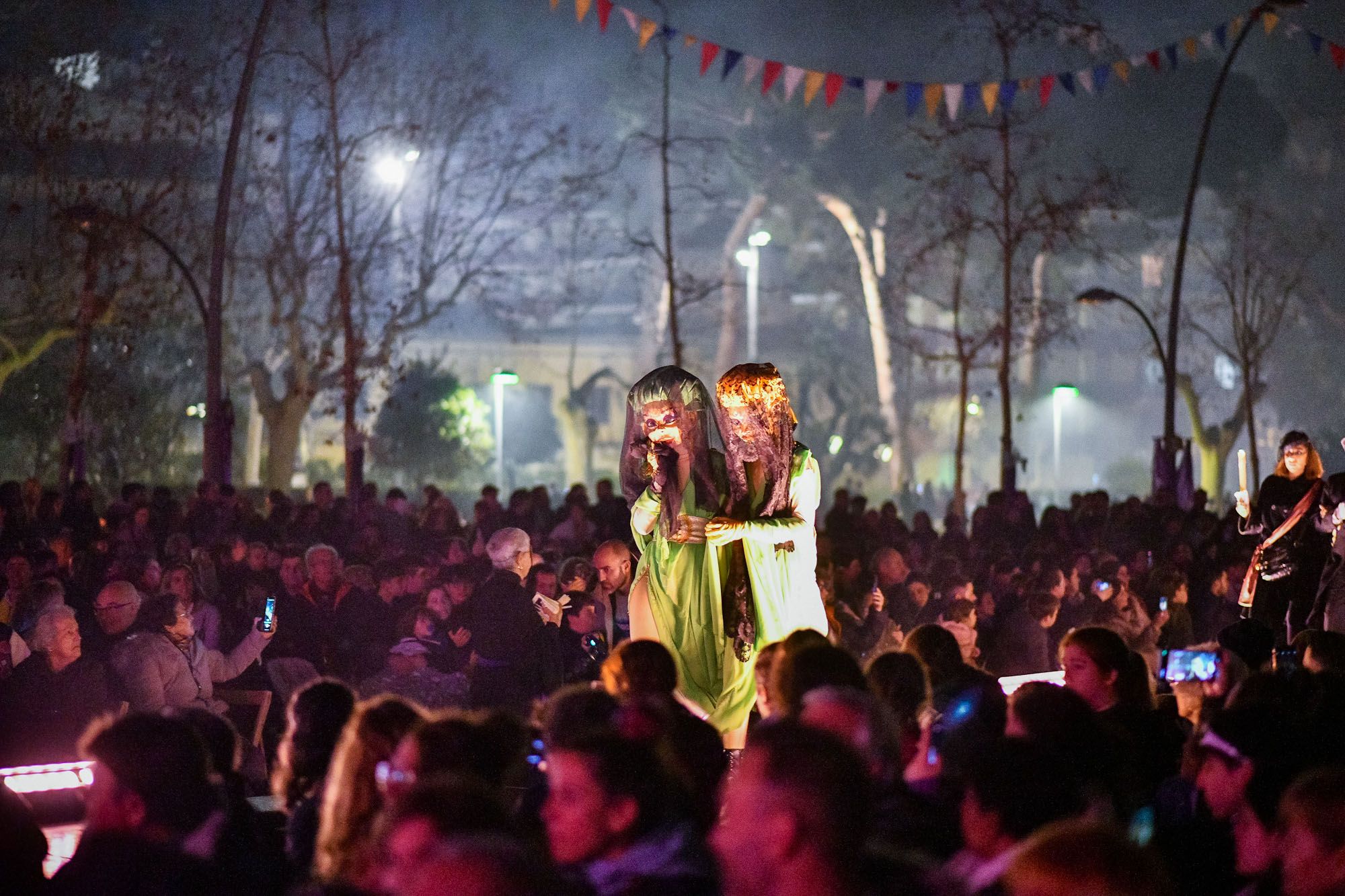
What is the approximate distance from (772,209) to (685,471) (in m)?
54.2

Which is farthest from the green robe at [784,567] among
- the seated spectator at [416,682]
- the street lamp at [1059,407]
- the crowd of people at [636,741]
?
the street lamp at [1059,407]

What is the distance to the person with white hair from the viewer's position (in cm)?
944

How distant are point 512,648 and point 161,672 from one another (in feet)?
6.22

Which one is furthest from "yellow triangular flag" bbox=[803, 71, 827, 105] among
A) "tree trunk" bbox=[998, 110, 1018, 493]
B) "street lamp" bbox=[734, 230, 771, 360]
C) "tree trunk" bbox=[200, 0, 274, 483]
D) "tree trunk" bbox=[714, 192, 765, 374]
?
"tree trunk" bbox=[714, 192, 765, 374]

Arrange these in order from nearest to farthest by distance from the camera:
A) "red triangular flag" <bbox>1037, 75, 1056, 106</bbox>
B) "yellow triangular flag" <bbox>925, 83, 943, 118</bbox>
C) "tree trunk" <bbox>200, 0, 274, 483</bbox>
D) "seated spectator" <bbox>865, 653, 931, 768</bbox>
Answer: "seated spectator" <bbox>865, 653, 931, 768</bbox>, "tree trunk" <bbox>200, 0, 274, 483</bbox>, "yellow triangular flag" <bbox>925, 83, 943, 118</bbox>, "red triangular flag" <bbox>1037, 75, 1056, 106</bbox>

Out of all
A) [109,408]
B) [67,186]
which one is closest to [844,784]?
[67,186]

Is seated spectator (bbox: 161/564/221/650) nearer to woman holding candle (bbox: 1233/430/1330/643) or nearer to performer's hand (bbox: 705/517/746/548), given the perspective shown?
performer's hand (bbox: 705/517/746/548)

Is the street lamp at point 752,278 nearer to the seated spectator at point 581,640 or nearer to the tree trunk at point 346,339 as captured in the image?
the tree trunk at point 346,339

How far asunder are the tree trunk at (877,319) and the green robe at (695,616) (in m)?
40.1

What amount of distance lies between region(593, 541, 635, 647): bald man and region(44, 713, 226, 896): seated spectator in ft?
19.8

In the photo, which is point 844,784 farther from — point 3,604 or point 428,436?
point 428,436

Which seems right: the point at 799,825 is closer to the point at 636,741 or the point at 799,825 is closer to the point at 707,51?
the point at 636,741

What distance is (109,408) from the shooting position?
3319 centimetres

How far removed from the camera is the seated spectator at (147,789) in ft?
14.2
